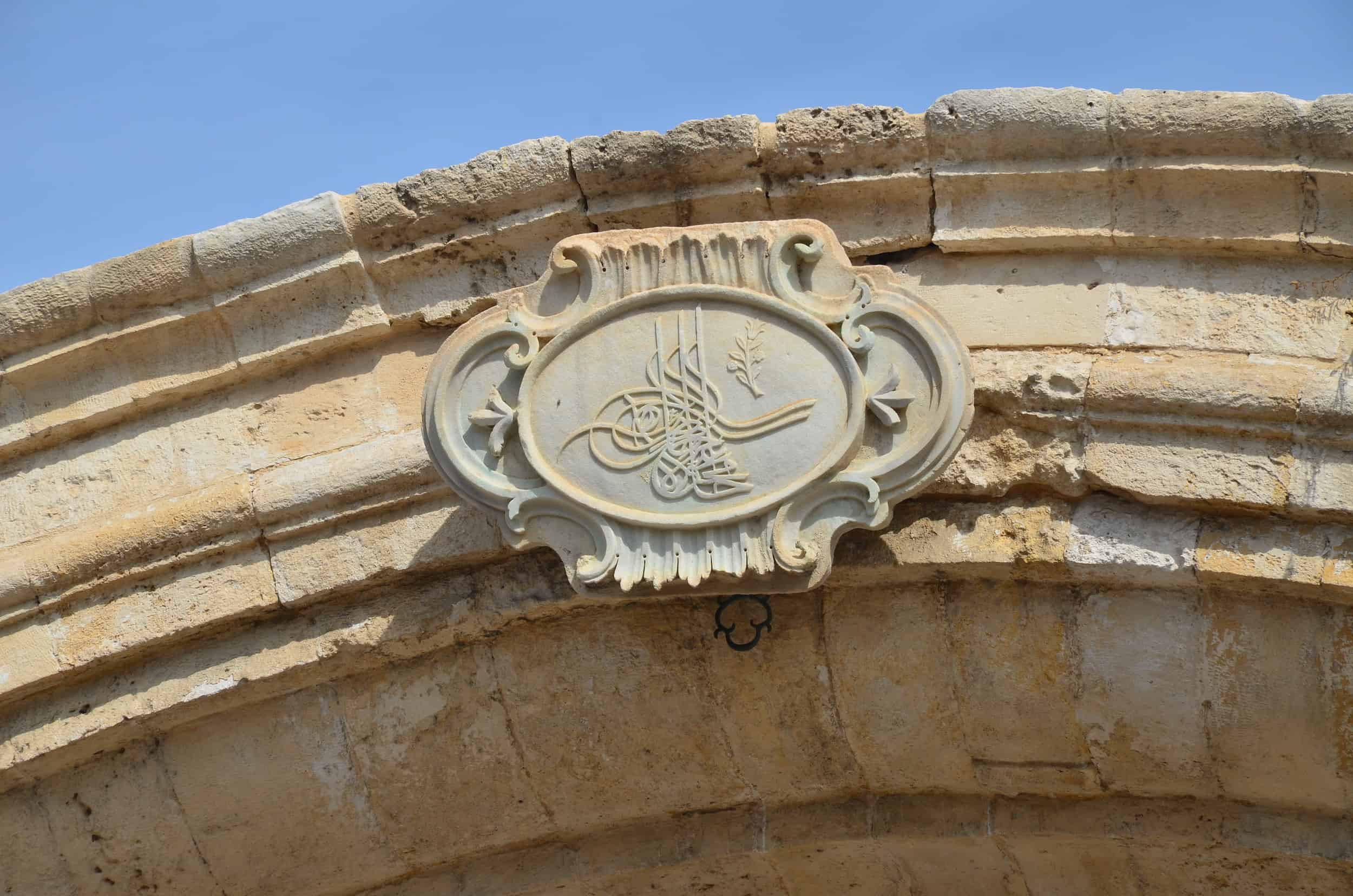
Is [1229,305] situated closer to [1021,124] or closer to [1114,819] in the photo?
[1021,124]

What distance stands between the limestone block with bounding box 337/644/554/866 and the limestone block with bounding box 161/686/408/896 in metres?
0.06

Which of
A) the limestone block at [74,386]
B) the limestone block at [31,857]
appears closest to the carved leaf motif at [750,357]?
the limestone block at [74,386]

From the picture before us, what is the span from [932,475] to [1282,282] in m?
0.98

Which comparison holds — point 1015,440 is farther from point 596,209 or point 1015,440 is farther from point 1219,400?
point 596,209

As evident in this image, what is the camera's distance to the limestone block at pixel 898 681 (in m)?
4.54

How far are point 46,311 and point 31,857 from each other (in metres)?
1.43

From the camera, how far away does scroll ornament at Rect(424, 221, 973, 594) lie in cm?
417

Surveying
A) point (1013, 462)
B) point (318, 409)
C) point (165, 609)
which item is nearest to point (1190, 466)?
point (1013, 462)

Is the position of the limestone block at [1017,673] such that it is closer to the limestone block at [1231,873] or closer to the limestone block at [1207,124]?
the limestone block at [1231,873]

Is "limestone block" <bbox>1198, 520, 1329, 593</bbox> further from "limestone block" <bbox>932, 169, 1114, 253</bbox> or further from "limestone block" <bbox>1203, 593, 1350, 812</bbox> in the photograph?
"limestone block" <bbox>932, 169, 1114, 253</bbox>

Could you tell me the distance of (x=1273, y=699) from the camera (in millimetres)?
4270

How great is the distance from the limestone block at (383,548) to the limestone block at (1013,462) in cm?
111

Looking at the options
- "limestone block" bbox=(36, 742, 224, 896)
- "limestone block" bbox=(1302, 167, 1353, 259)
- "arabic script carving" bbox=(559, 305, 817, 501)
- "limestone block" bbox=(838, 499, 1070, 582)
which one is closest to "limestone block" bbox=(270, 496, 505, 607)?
"arabic script carving" bbox=(559, 305, 817, 501)

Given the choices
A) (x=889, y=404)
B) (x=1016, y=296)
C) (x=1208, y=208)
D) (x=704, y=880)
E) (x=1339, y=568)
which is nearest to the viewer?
(x=1339, y=568)
